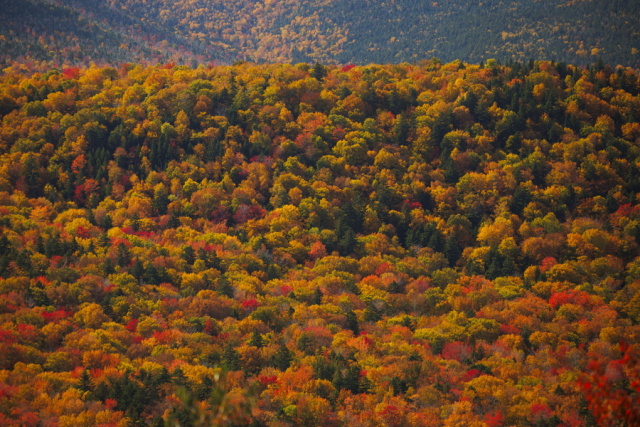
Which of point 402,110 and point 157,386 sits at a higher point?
point 402,110

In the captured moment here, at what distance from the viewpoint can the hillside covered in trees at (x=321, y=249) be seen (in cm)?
9125

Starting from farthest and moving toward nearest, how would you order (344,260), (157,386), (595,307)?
(344,260)
(595,307)
(157,386)

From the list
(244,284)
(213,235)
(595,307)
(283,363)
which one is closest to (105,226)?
(213,235)

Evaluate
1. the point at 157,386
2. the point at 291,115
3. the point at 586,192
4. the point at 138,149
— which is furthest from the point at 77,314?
the point at 586,192

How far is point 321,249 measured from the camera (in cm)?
14725

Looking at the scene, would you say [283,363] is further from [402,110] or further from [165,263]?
[402,110]

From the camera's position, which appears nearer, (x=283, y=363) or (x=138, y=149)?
(x=283, y=363)

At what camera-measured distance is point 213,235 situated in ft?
487

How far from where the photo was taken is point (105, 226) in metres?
153

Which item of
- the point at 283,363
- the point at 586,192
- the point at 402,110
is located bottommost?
the point at 283,363

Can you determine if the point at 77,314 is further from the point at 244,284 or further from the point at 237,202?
the point at 237,202

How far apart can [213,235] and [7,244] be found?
39.6 metres

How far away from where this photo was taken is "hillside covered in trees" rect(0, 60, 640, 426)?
299 ft

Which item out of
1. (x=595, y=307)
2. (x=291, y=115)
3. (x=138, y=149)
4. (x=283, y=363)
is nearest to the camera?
(x=283, y=363)
